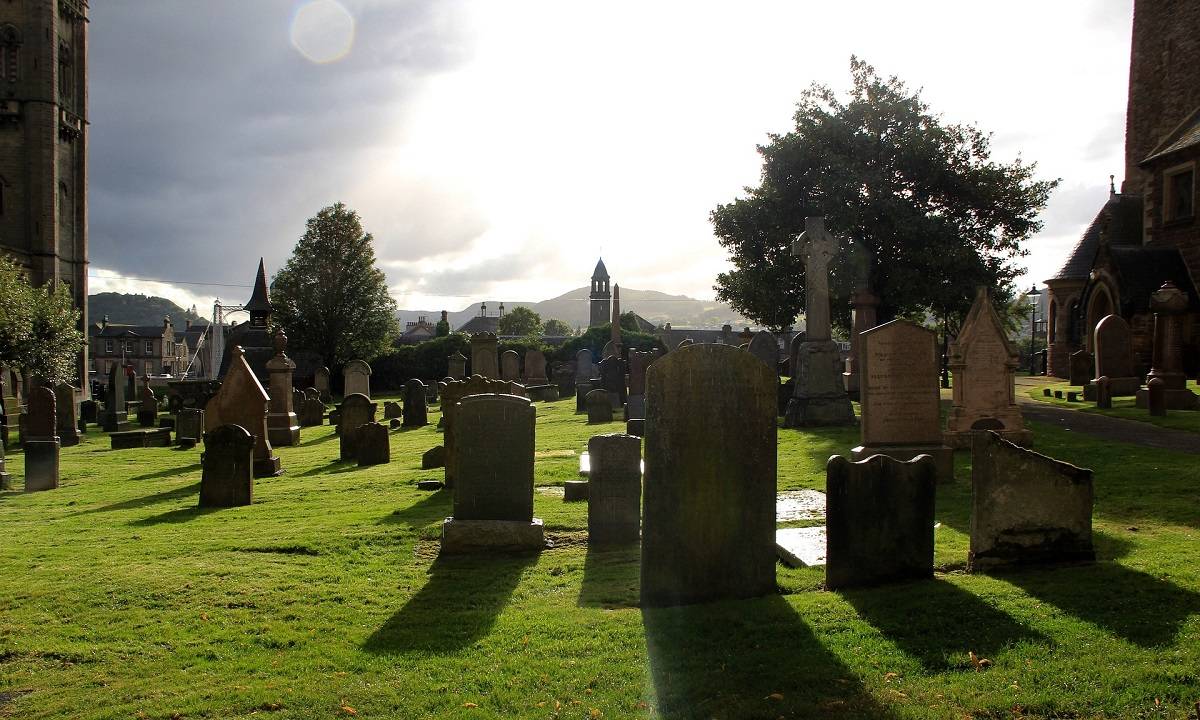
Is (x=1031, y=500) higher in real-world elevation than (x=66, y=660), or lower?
higher

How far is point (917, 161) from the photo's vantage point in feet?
80.5

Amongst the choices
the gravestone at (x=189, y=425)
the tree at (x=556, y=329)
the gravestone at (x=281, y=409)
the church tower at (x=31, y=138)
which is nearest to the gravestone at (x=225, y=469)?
the gravestone at (x=281, y=409)

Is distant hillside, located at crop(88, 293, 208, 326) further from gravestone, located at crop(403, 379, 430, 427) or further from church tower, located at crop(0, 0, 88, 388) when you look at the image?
gravestone, located at crop(403, 379, 430, 427)

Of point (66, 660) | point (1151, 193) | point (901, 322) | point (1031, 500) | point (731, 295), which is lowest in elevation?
point (66, 660)

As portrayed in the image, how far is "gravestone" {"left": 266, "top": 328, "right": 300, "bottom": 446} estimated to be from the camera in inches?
771

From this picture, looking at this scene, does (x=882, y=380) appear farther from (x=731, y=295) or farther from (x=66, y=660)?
(x=731, y=295)

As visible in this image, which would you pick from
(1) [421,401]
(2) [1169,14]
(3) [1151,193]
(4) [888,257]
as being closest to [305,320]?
(1) [421,401]

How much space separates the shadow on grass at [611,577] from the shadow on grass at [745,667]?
1.83 feet

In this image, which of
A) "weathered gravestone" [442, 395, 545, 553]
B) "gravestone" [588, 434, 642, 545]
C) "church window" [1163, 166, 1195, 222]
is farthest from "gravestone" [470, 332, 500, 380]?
"church window" [1163, 166, 1195, 222]

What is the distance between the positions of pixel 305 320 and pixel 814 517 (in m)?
46.0

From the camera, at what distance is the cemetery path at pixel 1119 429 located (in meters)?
13.0

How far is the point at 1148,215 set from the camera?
28688 millimetres

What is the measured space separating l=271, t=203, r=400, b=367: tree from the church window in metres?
40.7

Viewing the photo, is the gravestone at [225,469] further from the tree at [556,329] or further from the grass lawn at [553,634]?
the tree at [556,329]
